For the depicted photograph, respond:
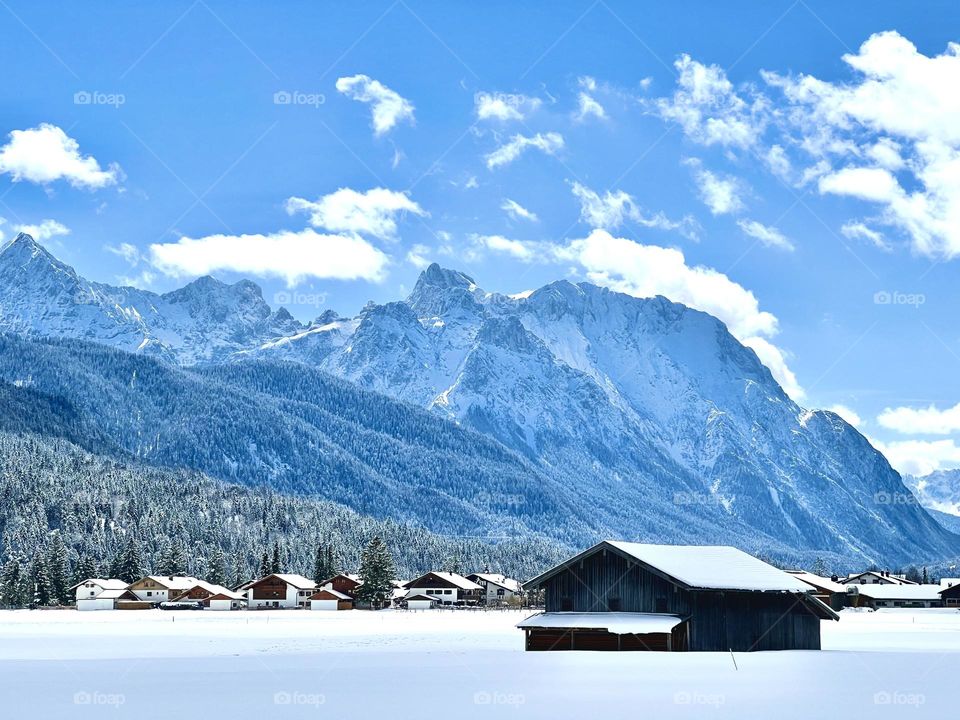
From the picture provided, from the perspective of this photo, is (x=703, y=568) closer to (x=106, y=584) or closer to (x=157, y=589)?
(x=106, y=584)

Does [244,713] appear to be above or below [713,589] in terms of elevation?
below

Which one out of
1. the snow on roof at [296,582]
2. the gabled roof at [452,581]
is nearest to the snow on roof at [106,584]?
the snow on roof at [296,582]

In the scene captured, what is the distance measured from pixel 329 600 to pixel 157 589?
26.2 m

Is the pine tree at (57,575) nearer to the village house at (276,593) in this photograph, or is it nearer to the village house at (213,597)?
the village house at (213,597)

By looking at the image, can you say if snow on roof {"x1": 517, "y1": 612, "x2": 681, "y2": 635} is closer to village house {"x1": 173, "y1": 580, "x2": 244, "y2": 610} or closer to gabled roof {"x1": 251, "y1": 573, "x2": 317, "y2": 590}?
village house {"x1": 173, "y1": 580, "x2": 244, "y2": 610}

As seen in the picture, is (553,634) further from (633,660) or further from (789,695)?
(789,695)

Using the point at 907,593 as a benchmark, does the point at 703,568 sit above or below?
below

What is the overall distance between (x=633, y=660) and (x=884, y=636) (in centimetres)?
3698

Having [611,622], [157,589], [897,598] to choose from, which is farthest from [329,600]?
[611,622]

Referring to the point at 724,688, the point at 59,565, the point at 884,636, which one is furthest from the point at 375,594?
the point at 724,688

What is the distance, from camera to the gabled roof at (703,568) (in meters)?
56.9

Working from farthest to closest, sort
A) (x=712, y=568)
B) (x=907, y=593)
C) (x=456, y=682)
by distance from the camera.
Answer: (x=907, y=593)
(x=712, y=568)
(x=456, y=682)

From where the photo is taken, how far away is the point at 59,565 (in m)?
168

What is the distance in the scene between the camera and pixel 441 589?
187 m
